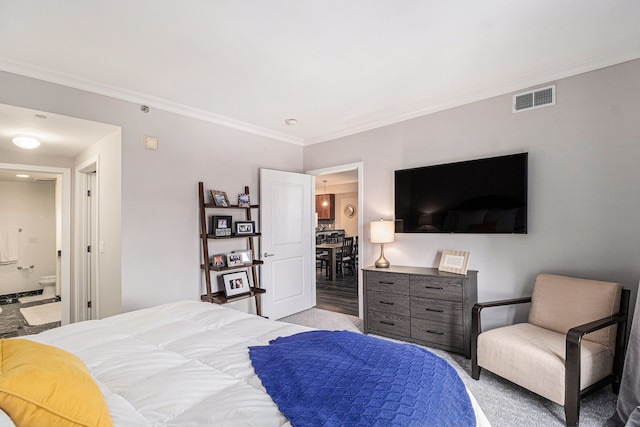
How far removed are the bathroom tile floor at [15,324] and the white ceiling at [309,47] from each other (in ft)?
10.7

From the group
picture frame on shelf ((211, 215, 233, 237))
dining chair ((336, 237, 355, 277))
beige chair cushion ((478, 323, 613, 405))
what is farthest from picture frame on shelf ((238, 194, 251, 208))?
dining chair ((336, 237, 355, 277))

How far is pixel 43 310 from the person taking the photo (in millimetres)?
4914

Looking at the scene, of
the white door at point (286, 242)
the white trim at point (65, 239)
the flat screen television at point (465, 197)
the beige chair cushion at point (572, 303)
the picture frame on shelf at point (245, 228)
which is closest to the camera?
the beige chair cushion at point (572, 303)

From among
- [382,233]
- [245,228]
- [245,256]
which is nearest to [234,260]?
[245,256]

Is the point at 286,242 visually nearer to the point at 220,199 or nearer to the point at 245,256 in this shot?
A: the point at 245,256

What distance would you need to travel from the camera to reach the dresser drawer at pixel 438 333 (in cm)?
294

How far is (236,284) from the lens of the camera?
3719 millimetres

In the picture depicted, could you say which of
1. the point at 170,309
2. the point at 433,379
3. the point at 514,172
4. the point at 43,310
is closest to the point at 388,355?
the point at 433,379

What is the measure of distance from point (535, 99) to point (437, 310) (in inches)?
84.4

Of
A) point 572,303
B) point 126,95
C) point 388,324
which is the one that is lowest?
point 388,324

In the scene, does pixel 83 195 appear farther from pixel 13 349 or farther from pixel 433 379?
pixel 433 379

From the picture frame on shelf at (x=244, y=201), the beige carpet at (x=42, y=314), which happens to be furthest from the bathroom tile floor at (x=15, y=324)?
the picture frame on shelf at (x=244, y=201)

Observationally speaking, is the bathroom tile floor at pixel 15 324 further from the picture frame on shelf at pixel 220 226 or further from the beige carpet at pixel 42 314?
the picture frame on shelf at pixel 220 226

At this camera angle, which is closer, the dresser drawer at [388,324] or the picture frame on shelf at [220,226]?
the dresser drawer at [388,324]
